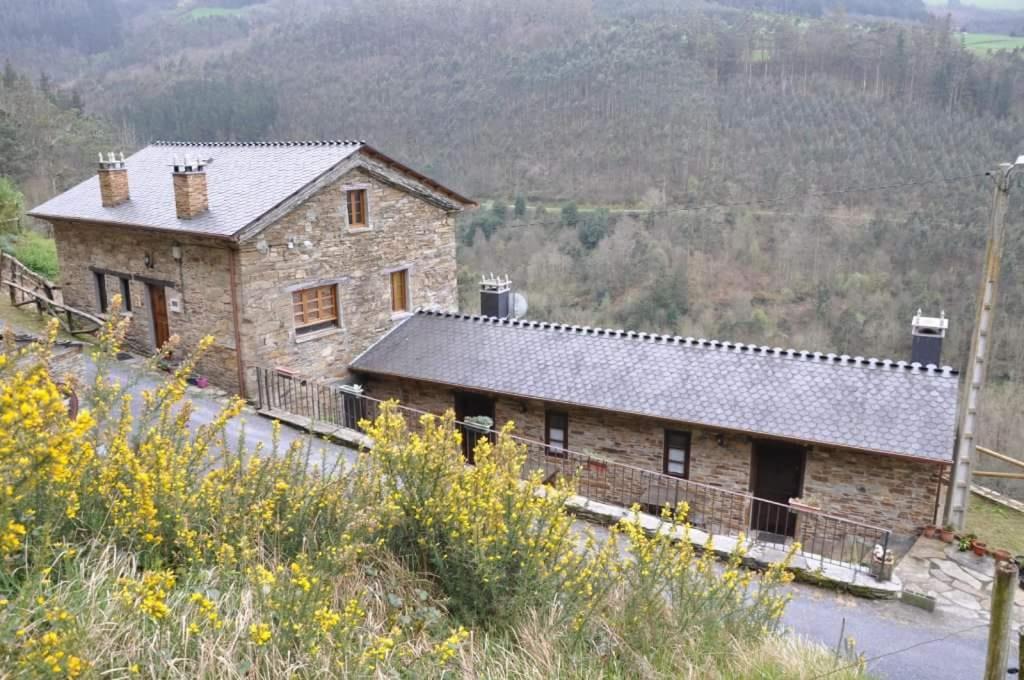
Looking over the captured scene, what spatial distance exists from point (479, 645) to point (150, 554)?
2.00 meters

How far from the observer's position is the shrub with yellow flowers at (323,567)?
371 cm

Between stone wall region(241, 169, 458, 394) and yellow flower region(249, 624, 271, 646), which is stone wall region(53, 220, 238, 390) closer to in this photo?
stone wall region(241, 169, 458, 394)

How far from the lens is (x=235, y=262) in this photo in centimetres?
1430

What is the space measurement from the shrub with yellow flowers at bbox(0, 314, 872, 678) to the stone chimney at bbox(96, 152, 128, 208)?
13416 millimetres

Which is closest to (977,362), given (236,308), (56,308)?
(236,308)

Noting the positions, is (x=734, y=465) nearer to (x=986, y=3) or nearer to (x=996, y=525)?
(x=996, y=525)

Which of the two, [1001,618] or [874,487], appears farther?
[874,487]

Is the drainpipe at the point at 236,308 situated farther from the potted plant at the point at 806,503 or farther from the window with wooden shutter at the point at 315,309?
the potted plant at the point at 806,503

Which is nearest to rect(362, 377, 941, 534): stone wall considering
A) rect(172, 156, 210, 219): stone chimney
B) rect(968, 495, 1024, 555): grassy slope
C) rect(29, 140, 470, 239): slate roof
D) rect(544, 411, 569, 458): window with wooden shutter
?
rect(544, 411, 569, 458): window with wooden shutter

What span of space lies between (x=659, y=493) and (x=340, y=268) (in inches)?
312

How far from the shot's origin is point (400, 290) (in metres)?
18.0

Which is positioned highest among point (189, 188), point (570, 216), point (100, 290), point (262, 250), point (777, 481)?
point (189, 188)

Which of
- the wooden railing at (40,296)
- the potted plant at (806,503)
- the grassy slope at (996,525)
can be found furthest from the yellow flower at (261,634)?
the wooden railing at (40,296)

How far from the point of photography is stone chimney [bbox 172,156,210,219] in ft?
48.4
